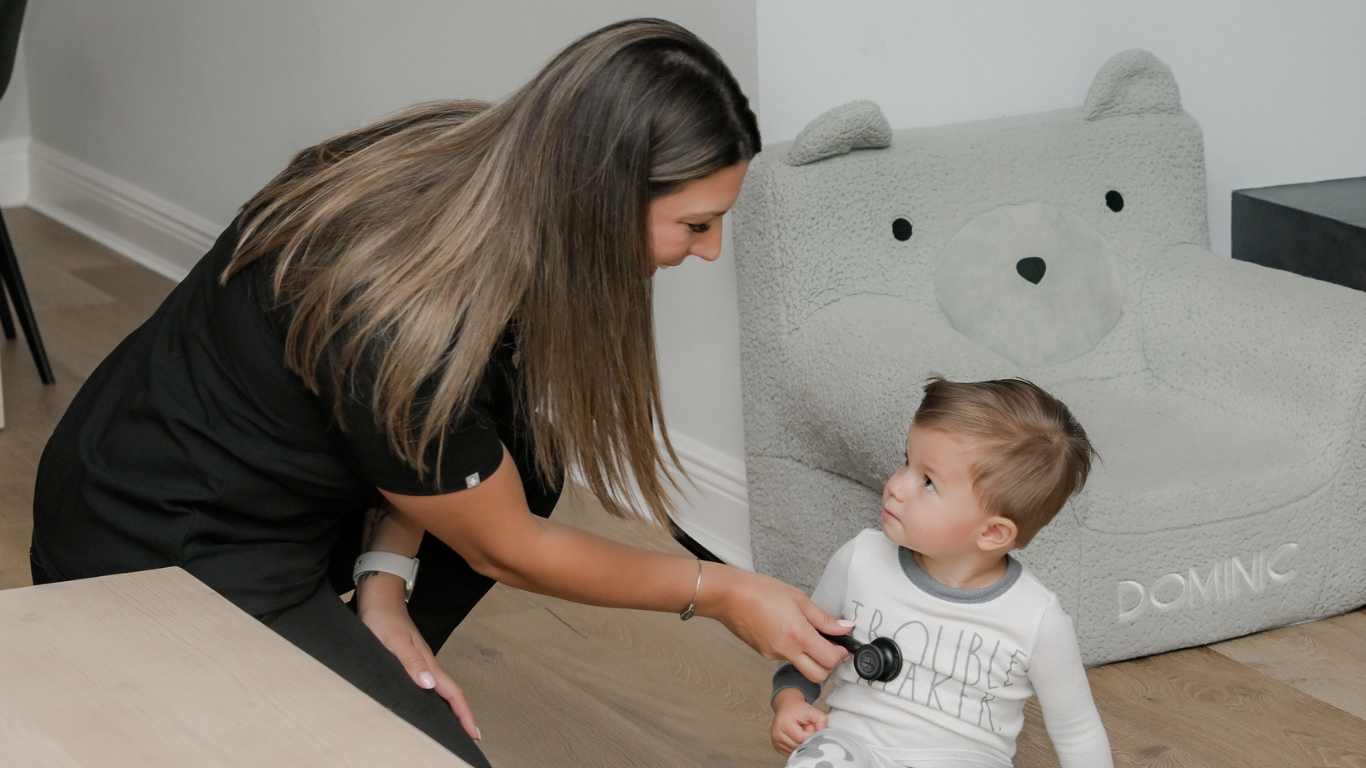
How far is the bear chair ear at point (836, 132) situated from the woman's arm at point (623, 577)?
0.70m

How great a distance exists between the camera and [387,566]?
122 centimetres

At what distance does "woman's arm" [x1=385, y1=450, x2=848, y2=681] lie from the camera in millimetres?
1021

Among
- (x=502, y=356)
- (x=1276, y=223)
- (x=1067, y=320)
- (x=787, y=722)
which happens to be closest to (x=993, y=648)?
(x=787, y=722)

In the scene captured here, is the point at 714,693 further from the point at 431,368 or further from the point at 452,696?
the point at 431,368

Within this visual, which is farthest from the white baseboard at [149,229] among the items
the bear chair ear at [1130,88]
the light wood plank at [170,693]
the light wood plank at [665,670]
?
the light wood plank at [170,693]

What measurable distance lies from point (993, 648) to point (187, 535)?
25.6 inches

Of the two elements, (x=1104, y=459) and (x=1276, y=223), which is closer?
(x=1104, y=459)

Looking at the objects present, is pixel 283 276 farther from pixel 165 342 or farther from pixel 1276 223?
pixel 1276 223

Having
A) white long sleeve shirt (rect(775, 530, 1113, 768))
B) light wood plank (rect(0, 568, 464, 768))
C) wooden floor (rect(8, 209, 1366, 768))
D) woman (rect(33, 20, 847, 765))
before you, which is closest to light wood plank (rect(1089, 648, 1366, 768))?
wooden floor (rect(8, 209, 1366, 768))

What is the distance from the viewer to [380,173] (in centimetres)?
98

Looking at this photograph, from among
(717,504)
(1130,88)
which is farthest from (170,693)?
(1130,88)

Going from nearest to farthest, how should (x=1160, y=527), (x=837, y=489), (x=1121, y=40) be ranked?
1. (x=1160, y=527)
2. (x=837, y=489)
3. (x=1121, y=40)

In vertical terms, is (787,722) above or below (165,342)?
below

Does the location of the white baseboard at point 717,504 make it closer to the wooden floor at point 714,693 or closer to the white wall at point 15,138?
the wooden floor at point 714,693
